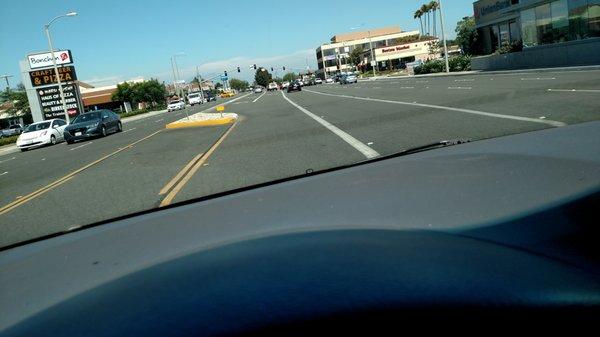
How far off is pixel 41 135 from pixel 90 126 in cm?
402

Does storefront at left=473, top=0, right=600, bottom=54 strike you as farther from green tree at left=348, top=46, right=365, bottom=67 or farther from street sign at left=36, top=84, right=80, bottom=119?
green tree at left=348, top=46, right=365, bottom=67

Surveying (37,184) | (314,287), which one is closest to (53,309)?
(314,287)

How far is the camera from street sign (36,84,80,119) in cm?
5038

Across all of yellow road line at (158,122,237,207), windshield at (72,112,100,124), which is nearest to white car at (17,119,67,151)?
windshield at (72,112,100,124)

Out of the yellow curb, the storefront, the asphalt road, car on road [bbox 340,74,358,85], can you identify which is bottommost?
the asphalt road

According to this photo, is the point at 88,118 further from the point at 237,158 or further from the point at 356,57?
the point at 356,57

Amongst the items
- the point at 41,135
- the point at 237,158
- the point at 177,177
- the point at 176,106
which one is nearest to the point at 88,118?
the point at 41,135

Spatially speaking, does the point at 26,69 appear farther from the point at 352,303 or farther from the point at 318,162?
the point at 352,303

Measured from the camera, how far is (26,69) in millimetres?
61406

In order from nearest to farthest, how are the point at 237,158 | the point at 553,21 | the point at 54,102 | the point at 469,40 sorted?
the point at 237,158, the point at 553,21, the point at 54,102, the point at 469,40

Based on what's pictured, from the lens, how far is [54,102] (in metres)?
50.6

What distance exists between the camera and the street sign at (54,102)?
50.4 meters

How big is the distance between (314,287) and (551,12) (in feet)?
136

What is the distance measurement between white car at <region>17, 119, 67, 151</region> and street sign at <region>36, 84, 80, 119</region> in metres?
19.6
